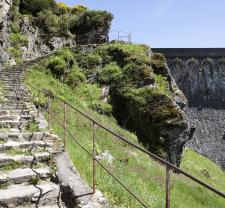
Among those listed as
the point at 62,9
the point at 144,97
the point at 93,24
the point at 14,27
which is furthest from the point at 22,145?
Answer: the point at 62,9

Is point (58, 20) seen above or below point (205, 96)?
above

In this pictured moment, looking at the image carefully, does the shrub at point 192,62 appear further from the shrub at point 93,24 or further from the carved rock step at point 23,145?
the carved rock step at point 23,145

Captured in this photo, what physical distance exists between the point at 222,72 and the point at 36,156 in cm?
3024

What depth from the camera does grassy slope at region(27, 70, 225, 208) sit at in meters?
6.75

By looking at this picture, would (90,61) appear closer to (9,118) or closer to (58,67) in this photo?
(58,67)

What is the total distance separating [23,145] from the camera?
7.63 meters

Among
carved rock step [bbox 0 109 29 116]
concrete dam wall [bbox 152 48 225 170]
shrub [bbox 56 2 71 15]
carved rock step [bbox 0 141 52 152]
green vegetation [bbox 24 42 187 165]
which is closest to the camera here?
A: carved rock step [bbox 0 141 52 152]

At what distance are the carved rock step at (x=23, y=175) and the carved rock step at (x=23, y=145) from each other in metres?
1.03

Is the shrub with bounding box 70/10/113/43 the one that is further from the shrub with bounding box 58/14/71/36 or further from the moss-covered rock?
the moss-covered rock

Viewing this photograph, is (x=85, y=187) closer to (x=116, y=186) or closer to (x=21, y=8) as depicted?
(x=116, y=186)

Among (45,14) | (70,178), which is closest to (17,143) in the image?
(70,178)

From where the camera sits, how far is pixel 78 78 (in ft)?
64.7

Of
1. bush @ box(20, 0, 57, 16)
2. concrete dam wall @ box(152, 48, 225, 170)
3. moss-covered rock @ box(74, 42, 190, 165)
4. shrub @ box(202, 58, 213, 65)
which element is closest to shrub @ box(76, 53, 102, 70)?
moss-covered rock @ box(74, 42, 190, 165)

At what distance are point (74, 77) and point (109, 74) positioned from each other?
75.5 inches
